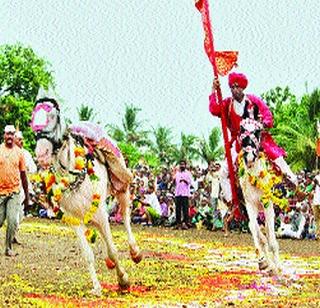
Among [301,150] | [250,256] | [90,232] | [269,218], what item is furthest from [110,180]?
[301,150]

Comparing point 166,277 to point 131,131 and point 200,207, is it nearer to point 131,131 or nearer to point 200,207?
point 200,207

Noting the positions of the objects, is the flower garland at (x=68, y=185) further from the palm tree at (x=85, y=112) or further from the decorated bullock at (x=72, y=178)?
the palm tree at (x=85, y=112)

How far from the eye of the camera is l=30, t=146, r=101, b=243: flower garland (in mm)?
11156

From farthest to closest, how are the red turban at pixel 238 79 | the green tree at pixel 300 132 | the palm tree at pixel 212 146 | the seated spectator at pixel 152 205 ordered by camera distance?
the palm tree at pixel 212 146
the green tree at pixel 300 132
the seated spectator at pixel 152 205
the red turban at pixel 238 79

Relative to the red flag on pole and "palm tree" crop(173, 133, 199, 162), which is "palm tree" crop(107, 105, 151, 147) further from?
the red flag on pole

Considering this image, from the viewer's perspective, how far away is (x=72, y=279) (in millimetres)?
13453

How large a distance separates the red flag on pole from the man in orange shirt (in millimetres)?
4710

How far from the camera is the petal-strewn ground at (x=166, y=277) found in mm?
10844

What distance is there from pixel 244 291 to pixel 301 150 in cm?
3281

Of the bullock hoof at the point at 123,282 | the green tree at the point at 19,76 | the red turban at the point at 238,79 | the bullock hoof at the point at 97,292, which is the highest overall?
the green tree at the point at 19,76

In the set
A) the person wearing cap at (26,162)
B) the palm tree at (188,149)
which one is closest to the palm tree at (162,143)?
the palm tree at (188,149)

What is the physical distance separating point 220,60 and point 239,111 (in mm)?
910

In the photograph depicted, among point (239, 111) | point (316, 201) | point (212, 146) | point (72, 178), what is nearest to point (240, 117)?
point (239, 111)

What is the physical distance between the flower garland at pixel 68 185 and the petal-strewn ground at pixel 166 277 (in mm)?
972
